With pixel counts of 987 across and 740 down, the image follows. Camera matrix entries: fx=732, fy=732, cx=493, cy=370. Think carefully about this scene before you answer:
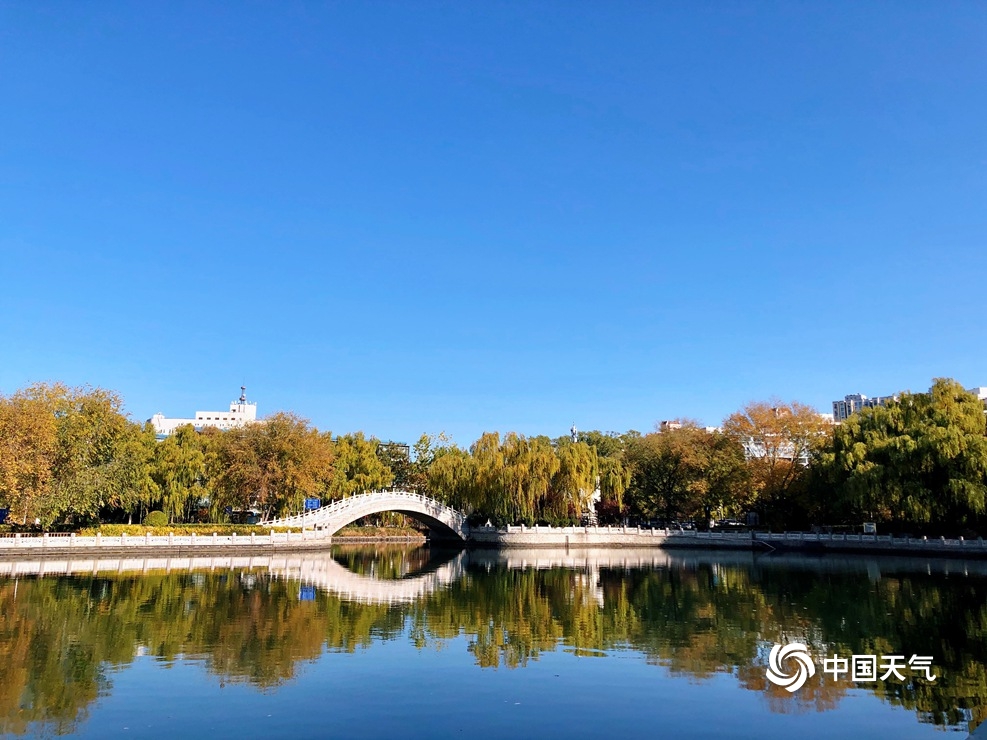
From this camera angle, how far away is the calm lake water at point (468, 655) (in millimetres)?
9320

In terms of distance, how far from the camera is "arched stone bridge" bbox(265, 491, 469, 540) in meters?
39.2

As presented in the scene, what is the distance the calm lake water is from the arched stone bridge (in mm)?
13137

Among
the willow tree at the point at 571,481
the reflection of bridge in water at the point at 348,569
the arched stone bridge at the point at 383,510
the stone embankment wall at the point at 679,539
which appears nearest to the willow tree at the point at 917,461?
the stone embankment wall at the point at 679,539

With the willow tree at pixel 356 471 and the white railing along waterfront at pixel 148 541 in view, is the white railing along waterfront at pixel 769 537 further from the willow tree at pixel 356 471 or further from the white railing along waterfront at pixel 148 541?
the white railing along waterfront at pixel 148 541

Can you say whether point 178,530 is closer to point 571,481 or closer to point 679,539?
point 571,481

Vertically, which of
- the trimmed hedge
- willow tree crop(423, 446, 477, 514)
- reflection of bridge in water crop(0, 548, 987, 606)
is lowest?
reflection of bridge in water crop(0, 548, 987, 606)

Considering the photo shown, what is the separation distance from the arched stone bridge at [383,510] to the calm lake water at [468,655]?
13.1m

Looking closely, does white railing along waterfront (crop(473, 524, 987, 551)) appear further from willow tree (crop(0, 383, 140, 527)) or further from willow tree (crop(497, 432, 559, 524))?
willow tree (crop(0, 383, 140, 527))

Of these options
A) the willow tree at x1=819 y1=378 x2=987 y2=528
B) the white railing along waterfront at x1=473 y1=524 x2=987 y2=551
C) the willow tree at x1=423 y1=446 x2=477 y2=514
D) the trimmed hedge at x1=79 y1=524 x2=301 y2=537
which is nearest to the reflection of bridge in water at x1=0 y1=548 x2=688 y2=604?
the trimmed hedge at x1=79 y1=524 x2=301 y2=537

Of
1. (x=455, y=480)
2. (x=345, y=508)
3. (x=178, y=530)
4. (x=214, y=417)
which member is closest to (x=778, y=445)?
(x=455, y=480)

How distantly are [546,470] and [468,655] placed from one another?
97.4 ft

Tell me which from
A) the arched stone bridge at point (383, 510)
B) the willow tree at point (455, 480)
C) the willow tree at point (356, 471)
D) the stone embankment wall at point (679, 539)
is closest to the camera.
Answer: the arched stone bridge at point (383, 510)

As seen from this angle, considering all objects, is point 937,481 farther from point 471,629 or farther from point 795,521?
point 471,629

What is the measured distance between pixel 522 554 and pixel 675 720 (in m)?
32.0
